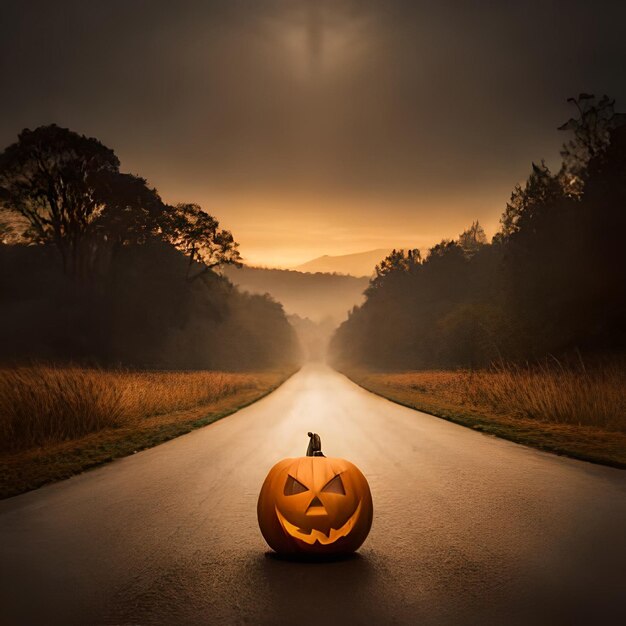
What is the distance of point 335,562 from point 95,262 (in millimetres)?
42913

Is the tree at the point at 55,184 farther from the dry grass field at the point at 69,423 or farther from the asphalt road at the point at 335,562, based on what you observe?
the asphalt road at the point at 335,562

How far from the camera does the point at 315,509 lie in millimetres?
5195

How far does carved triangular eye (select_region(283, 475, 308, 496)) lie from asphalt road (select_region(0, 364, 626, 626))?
0.71 metres

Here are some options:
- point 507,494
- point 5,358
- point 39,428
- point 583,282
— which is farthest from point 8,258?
point 507,494

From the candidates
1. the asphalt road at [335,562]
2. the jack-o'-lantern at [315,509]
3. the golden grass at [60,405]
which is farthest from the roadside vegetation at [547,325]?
the golden grass at [60,405]

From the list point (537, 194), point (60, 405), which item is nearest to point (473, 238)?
point (537, 194)

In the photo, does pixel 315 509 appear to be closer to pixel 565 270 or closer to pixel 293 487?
pixel 293 487

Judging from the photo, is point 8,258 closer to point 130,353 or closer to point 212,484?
point 130,353

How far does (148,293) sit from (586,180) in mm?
36420

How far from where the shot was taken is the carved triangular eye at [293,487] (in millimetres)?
5312

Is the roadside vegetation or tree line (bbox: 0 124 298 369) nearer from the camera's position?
the roadside vegetation

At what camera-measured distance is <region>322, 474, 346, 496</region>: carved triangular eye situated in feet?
17.5

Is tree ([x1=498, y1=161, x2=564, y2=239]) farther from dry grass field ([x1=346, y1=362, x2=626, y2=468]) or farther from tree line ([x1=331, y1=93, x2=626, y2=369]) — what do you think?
dry grass field ([x1=346, y1=362, x2=626, y2=468])

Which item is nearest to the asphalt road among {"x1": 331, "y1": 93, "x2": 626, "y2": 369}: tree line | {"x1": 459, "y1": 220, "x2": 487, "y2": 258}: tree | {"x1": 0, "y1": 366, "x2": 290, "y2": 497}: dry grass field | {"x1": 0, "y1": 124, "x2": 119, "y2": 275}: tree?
{"x1": 0, "y1": 366, "x2": 290, "y2": 497}: dry grass field
